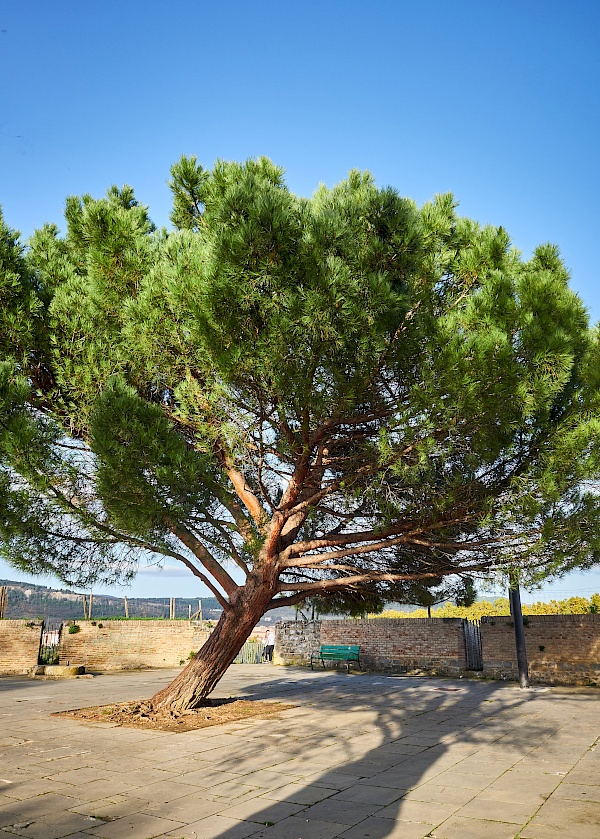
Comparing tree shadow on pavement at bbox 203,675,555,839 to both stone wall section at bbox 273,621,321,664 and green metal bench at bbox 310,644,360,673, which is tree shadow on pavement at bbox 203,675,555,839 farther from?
stone wall section at bbox 273,621,321,664

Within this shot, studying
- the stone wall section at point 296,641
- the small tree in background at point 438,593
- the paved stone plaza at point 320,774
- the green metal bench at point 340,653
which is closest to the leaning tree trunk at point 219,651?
the paved stone plaza at point 320,774

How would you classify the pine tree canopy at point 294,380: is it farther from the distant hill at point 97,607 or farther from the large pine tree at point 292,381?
the distant hill at point 97,607

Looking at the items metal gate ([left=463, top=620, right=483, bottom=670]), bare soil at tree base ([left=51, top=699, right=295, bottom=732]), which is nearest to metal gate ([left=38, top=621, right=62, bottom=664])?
bare soil at tree base ([left=51, top=699, right=295, bottom=732])

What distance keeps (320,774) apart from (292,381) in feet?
11.2

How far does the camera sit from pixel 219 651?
8.06 metres

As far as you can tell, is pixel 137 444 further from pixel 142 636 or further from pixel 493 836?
pixel 142 636

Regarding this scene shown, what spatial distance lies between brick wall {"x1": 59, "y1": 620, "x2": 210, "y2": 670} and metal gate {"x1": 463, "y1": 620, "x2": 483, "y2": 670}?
6.48m

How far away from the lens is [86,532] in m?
7.55

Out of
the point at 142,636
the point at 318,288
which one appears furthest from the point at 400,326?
the point at 142,636

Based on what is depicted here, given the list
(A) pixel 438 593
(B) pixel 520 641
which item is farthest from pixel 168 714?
(B) pixel 520 641

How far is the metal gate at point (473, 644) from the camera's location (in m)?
13.6

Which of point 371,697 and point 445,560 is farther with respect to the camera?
point 371,697

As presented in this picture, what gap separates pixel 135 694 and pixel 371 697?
12.8 feet

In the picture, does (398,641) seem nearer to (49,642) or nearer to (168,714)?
(168,714)
